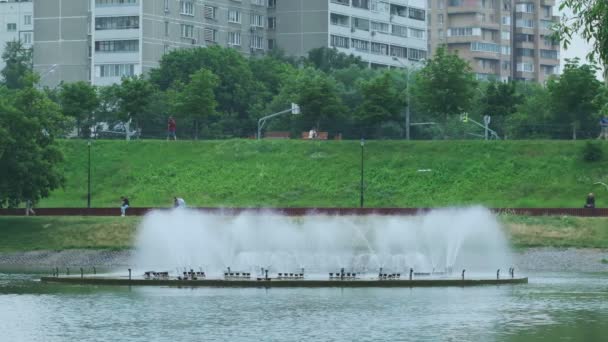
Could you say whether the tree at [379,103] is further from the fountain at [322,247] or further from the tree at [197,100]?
the fountain at [322,247]

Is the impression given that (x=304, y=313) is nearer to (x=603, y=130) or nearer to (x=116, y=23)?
(x=603, y=130)

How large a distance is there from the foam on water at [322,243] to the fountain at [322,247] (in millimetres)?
63

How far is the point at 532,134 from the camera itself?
15562 cm

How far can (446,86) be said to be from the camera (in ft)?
486

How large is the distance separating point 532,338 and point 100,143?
96813mm

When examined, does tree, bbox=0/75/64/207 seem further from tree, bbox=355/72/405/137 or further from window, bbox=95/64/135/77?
window, bbox=95/64/135/77

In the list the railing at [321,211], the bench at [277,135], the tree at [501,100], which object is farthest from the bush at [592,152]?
the bench at [277,135]

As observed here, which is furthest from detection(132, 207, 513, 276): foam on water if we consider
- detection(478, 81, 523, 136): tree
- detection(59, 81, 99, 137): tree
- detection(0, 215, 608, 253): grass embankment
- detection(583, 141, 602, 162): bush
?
detection(59, 81, 99, 137): tree

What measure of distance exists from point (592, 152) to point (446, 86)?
2136cm

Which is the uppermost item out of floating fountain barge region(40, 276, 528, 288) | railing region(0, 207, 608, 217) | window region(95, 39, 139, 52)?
window region(95, 39, 139, 52)

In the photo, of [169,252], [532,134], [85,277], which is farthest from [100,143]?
[85,277]

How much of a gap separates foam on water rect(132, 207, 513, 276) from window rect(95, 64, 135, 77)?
285ft

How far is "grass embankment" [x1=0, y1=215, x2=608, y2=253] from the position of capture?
337 ft

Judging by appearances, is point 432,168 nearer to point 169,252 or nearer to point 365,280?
point 169,252
